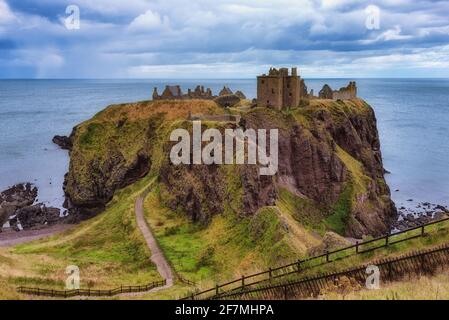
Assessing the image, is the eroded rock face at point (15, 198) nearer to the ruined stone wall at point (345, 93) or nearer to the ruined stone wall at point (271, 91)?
the ruined stone wall at point (271, 91)

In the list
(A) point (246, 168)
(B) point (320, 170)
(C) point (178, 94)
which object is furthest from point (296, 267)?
(C) point (178, 94)

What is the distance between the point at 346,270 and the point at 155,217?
46286 millimetres

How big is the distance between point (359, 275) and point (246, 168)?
39.6 meters

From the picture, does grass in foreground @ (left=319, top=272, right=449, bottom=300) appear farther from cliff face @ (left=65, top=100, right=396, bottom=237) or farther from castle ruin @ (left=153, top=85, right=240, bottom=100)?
castle ruin @ (left=153, top=85, right=240, bottom=100)

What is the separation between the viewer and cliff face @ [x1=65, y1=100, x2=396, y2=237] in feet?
217

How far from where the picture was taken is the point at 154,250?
56.4 meters

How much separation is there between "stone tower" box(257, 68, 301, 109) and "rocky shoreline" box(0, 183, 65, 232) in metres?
45.1

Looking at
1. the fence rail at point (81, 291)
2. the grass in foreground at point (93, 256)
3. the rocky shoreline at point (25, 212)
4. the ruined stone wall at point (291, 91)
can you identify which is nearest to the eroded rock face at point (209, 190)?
the grass in foreground at point (93, 256)

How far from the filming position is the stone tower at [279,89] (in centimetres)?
8681

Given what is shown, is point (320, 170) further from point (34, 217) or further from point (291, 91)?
point (34, 217)

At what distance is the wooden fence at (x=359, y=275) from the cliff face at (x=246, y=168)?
35125 millimetres

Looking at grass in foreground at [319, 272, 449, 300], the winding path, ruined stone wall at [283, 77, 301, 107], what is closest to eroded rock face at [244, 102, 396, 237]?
ruined stone wall at [283, 77, 301, 107]
